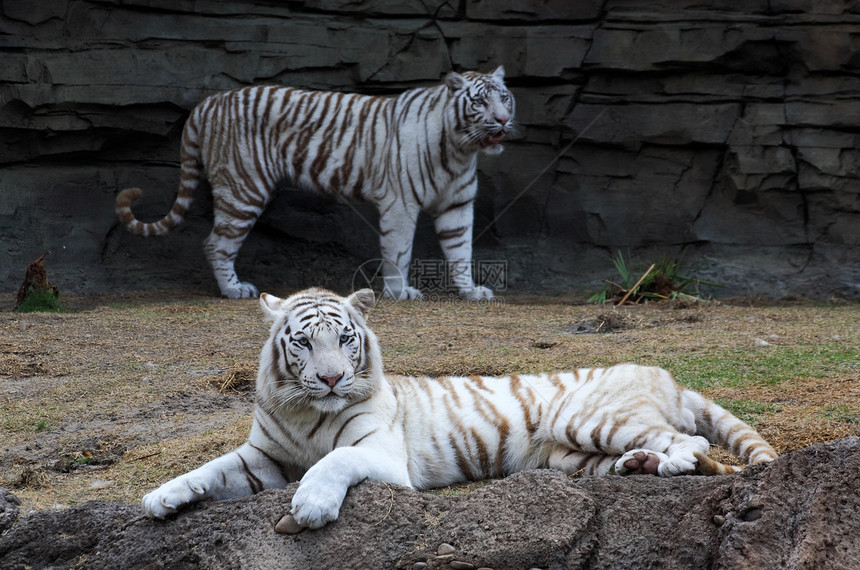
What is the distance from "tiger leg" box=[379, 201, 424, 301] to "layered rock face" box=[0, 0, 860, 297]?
2.75 feet

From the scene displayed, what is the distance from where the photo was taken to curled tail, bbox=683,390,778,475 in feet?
9.96

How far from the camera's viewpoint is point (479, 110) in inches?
310

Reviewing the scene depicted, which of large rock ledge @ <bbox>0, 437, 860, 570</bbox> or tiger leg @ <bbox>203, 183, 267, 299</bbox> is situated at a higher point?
large rock ledge @ <bbox>0, 437, 860, 570</bbox>

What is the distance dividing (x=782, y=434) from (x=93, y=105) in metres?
6.80

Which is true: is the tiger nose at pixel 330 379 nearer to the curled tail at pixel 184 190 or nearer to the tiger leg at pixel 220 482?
the tiger leg at pixel 220 482

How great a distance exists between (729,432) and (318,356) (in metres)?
1.50

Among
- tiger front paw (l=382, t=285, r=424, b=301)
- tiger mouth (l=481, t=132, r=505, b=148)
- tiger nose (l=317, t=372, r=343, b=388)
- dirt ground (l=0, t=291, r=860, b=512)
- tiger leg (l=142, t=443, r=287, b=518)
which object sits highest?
tiger mouth (l=481, t=132, r=505, b=148)

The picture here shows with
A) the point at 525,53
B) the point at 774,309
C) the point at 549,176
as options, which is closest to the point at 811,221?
the point at 774,309

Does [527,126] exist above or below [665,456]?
above

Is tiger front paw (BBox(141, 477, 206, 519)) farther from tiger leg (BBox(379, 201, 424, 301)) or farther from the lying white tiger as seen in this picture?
tiger leg (BBox(379, 201, 424, 301))

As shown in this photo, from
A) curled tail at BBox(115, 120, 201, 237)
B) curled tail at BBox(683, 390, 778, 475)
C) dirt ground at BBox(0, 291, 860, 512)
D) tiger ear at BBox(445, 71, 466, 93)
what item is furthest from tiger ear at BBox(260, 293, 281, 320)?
curled tail at BBox(115, 120, 201, 237)

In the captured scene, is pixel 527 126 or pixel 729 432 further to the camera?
pixel 527 126

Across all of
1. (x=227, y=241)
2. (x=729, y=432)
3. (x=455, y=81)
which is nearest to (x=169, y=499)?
(x=729, y=432)

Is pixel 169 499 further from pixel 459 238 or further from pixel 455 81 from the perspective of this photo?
pixel 455 81
